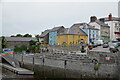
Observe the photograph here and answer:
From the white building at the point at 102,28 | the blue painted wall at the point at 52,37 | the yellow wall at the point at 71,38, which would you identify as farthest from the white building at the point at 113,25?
the blue painted wall at the point at 52,37

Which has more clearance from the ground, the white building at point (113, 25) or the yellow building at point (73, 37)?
the white building at point (113, 25)

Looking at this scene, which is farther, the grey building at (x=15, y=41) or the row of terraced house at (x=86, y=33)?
the grey building at (x=15, y=41)

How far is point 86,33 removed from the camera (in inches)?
2512

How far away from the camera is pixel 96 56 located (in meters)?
32.7

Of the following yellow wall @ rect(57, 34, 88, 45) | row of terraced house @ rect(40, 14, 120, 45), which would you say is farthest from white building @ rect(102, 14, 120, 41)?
yellow wall @ rect(57, 34, 88, 45)

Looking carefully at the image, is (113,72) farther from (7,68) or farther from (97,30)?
Answer: (97,30)

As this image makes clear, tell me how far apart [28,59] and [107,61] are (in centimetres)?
2387

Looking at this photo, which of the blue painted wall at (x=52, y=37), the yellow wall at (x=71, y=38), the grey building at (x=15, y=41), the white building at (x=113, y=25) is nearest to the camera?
the yellow wall at (x=71, y=38)

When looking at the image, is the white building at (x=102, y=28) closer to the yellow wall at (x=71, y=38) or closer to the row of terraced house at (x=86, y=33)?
the row of terraced house at (x=86, y=33)

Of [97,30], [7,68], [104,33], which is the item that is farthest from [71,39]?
[7,68]

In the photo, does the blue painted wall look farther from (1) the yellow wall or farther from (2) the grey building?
(2) the grey building

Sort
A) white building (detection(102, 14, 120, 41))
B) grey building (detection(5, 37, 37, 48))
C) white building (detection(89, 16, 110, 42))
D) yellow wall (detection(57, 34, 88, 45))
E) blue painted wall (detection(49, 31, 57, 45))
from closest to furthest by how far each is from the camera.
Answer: yellow wall (detection(57, 34, 88, 45))
grey building (detection(5, 37, 37, 48))
white building (detection(89, 16, 110, 42))
blue painted wall (detection(49, 31, 57, 45))
white building (detection(102, 14, 120, 41))

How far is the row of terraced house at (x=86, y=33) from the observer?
199 ft

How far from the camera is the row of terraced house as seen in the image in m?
Result: 60.7
